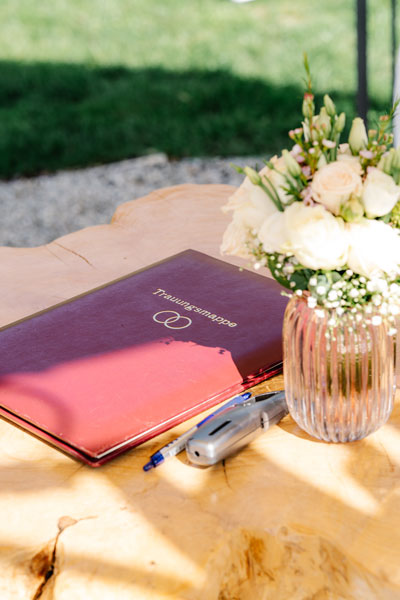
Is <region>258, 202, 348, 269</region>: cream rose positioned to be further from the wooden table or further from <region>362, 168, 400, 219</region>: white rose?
the wooden table

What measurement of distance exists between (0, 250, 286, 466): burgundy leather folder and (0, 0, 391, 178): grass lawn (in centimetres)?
249

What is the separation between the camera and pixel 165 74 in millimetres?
4371

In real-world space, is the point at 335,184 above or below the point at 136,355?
above

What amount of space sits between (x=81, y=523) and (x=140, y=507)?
7cm

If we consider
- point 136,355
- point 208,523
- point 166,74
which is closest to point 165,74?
point 166,74

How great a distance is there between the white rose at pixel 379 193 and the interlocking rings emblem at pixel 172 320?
0.44 metres

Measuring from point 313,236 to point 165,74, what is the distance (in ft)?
12.5

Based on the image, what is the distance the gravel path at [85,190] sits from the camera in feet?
11.0

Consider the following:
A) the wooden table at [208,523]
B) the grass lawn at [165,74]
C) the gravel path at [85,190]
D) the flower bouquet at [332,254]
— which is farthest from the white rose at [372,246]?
the grass lawn at [165,74]

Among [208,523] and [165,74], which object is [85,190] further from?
[208,523]

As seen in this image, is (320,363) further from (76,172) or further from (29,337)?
(76,172)

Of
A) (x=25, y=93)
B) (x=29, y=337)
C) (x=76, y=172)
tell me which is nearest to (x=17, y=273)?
(x=29, y=337)

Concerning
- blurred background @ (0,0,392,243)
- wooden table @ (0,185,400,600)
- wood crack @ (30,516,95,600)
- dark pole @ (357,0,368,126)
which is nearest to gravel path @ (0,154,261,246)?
blurred background @ (0,0,392,243)

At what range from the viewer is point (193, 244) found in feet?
5.14
